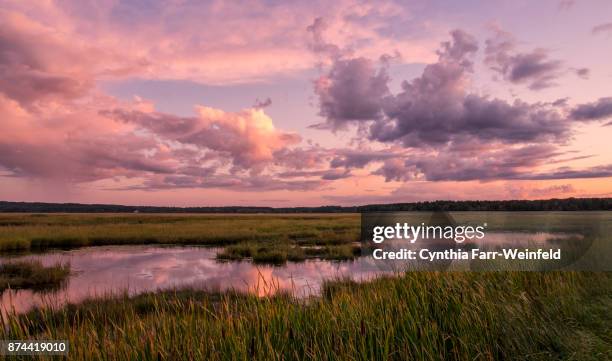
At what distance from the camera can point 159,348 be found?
6.16 m

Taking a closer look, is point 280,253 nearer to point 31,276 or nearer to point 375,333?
point 31,276

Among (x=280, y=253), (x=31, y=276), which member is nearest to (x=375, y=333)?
(x=31, y=276)

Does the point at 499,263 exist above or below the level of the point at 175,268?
above

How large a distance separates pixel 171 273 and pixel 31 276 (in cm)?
654

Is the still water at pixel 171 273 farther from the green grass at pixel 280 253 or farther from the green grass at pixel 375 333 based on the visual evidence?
the green grass at pixel 375 333

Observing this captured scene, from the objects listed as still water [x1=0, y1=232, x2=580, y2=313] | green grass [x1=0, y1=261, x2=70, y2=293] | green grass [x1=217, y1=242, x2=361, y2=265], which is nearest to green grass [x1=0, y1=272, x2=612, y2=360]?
still water [x1=0, y1=232, x2=580, y2=313]

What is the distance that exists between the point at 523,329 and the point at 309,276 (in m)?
14.8

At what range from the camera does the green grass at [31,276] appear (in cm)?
1852

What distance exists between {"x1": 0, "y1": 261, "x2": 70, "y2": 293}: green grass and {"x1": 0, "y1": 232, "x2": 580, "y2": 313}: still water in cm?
57

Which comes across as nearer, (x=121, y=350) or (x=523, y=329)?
(x=121, y=350)

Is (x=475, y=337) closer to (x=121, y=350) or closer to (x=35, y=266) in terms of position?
(x=121, y=350)

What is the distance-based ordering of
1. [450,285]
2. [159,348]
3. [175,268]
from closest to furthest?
[159,348] < [450,285] < [175,268]

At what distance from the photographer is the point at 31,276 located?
19.5 m

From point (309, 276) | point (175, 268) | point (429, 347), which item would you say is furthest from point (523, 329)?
point (175, 268)
